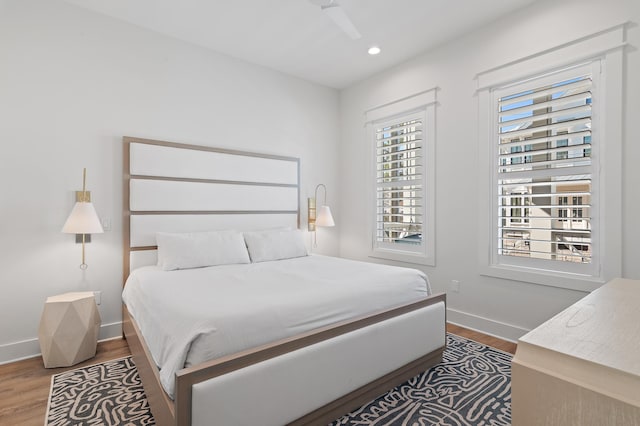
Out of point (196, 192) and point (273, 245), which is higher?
point (196, 192)

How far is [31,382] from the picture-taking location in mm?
2268

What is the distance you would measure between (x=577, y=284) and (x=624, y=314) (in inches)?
85.0

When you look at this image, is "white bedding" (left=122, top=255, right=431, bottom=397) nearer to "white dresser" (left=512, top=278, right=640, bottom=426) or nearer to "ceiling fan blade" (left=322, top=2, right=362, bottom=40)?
"white dresser" (left=512, top=278, right=640, bottom=426)

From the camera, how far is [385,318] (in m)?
2.09

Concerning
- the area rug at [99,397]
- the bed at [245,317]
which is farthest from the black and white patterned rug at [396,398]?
the bed at [245,317]

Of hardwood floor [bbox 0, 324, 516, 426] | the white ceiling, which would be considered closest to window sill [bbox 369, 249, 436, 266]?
hardwood floor [bbox 0, 324, 516, 426]

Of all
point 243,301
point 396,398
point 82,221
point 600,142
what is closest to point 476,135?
point 600,142

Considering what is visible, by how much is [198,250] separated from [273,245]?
0.78 metres

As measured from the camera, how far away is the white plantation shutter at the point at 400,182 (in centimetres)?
→ 378

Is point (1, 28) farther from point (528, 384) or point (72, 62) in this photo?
point (528, 384)

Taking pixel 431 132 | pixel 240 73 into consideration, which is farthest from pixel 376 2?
pixel 240 73

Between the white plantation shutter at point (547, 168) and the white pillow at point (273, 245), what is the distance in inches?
79.4

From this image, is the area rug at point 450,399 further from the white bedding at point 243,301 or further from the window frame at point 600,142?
the window frame at point 600,142

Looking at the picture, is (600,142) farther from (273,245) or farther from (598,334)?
(273,245)
